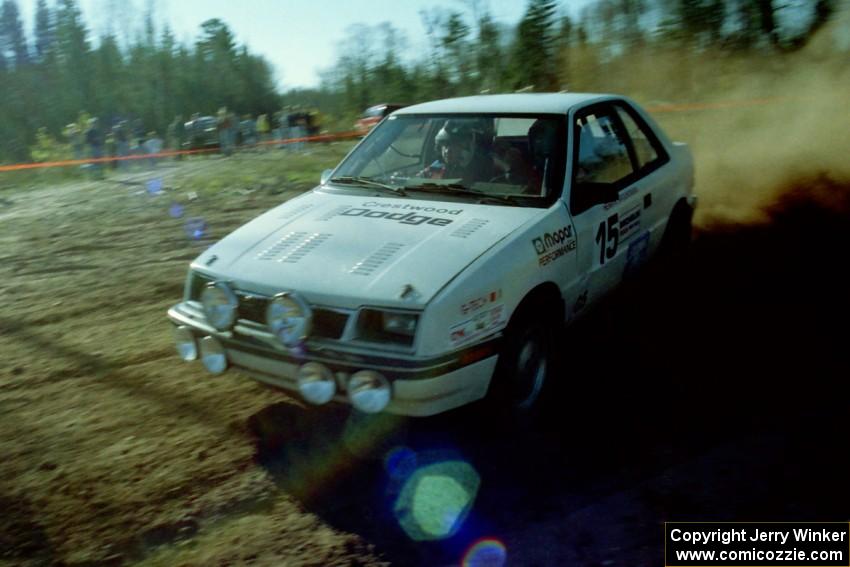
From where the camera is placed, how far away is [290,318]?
332cm

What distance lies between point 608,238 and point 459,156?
3.30 ft

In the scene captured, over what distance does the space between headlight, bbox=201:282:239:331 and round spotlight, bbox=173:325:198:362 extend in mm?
243

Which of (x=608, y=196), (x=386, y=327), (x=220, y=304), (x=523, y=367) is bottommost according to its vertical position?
(x=523, y=367)

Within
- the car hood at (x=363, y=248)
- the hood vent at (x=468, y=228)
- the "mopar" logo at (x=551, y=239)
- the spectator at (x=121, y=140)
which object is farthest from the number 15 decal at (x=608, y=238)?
the spectator at (x=121, y=140)

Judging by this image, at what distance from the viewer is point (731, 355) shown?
4.58 m

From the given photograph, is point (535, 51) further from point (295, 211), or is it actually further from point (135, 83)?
point (135, 83)

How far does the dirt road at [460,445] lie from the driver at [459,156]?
1294mm

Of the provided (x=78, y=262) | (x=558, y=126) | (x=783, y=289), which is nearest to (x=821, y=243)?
(x=783, y=289)

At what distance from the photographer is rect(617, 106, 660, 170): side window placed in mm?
5219

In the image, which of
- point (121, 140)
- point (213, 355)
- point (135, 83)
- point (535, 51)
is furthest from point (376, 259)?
point (135, 83)

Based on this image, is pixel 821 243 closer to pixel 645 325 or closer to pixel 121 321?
pixel 645 325

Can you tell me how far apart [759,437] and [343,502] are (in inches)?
76.7

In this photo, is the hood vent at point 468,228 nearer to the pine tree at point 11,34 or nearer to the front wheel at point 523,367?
the front wheel at point 523,367

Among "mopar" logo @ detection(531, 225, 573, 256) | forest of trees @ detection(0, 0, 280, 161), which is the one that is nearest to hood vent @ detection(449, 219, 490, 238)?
"mopar" logo @ detection(531, 225, 573, 256)
